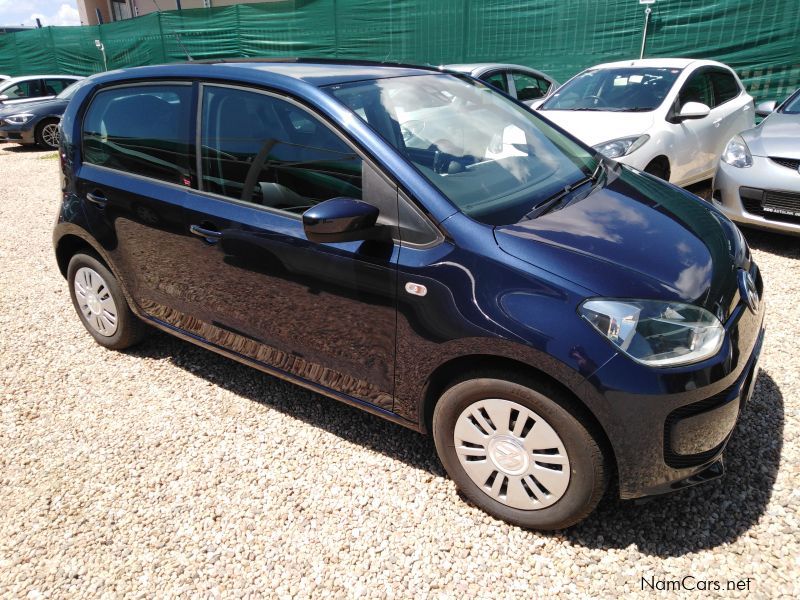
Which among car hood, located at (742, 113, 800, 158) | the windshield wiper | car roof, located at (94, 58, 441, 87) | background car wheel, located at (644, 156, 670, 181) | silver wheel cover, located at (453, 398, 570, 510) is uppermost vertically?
car roof, located at (94, 58, 441, 87)

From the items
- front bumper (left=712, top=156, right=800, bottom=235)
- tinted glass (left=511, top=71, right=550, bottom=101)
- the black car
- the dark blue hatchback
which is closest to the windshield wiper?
the dark blue hatchback

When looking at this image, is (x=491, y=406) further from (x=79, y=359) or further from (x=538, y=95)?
(x=538, y=95)

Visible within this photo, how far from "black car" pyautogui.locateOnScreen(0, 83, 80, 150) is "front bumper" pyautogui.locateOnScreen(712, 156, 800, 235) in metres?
13.5

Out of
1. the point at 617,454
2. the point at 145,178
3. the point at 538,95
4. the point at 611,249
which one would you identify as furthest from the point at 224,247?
the point at 538,95

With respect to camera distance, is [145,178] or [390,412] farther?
[145,178]

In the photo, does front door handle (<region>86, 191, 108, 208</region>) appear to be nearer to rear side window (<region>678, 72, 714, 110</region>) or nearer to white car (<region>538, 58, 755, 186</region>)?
white car (<region>538, 58, 755, 186</region>)

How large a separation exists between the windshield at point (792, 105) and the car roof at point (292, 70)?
4299 millimetres

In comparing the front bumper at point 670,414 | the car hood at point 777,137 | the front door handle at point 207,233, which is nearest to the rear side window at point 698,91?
the car hood at point 777,137

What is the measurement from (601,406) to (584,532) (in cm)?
67

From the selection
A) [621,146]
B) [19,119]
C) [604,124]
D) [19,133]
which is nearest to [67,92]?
[19,119]

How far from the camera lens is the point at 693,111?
19.3 ft

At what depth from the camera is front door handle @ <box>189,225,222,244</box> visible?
115 inches

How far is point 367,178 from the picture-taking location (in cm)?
245

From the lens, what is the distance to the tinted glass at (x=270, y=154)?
8.40ft
